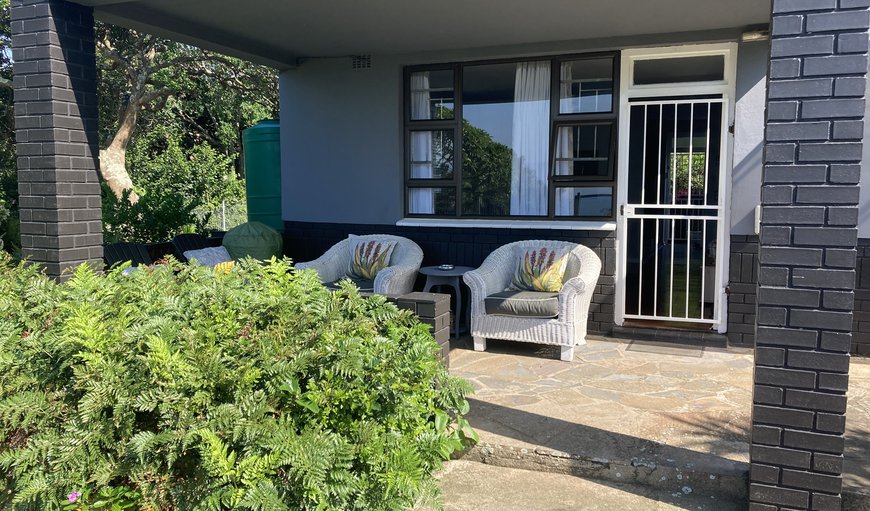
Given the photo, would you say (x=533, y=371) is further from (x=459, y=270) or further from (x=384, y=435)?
(x=384, y=435)

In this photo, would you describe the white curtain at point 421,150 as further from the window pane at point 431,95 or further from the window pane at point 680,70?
the window pane at point 680,70

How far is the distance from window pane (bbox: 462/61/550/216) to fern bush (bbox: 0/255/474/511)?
391 centimetres

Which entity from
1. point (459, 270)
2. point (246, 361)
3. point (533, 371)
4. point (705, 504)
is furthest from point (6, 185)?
point (705, 504)

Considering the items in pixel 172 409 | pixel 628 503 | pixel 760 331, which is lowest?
pixel 628 503

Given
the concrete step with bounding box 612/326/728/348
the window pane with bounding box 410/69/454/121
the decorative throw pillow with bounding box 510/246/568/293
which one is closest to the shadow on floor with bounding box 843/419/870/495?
the concrete step with bounding box 612/326/728/348

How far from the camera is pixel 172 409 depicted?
7.14 feet

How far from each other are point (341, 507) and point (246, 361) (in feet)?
1.95

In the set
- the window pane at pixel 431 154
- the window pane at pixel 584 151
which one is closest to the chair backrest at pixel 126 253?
the window pane at pixel 431 154

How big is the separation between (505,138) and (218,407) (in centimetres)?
483

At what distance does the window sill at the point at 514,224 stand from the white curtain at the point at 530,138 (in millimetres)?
153

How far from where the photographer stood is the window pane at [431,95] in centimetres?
662

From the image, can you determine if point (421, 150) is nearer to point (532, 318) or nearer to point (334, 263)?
point (334, 263)

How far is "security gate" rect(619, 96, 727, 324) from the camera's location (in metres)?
5.78

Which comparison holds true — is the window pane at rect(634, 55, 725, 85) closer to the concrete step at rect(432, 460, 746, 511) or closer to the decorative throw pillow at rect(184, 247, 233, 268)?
the concrete step at rect(432, 460, 746, 511)
